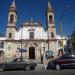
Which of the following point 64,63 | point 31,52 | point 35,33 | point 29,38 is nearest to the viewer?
point 64,63

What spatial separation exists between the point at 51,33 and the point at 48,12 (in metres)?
6.17

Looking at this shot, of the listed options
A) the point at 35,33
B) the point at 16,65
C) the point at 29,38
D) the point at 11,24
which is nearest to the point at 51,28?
the point at 35,33

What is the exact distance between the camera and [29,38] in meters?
55.1

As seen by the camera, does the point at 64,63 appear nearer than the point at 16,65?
No

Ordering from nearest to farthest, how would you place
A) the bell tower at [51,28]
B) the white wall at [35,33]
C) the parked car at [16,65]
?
the parked car at [16,65]
the bell tower at [51,28]
the white wall at [35,33]

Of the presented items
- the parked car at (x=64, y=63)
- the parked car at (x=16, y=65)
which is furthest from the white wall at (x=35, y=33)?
the parked car at (x=16, y=65)

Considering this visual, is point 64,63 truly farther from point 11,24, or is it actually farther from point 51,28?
point 11,24

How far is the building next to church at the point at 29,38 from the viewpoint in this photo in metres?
53.6

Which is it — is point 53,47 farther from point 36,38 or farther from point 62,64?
point 62,64

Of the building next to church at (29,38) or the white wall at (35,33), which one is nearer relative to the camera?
the building next to church at (29,38)

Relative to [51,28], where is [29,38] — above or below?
below

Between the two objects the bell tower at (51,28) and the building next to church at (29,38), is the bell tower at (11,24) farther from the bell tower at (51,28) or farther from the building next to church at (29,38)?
the bell tower at (51,28)

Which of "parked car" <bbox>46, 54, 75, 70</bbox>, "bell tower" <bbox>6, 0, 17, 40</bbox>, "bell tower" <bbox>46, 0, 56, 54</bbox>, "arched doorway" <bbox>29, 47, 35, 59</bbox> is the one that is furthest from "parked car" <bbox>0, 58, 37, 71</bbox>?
"arched doorway" <bbox>29, 47, 35, 59</bbox>

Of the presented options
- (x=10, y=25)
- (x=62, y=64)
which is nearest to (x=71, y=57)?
(x=62, y=64)
